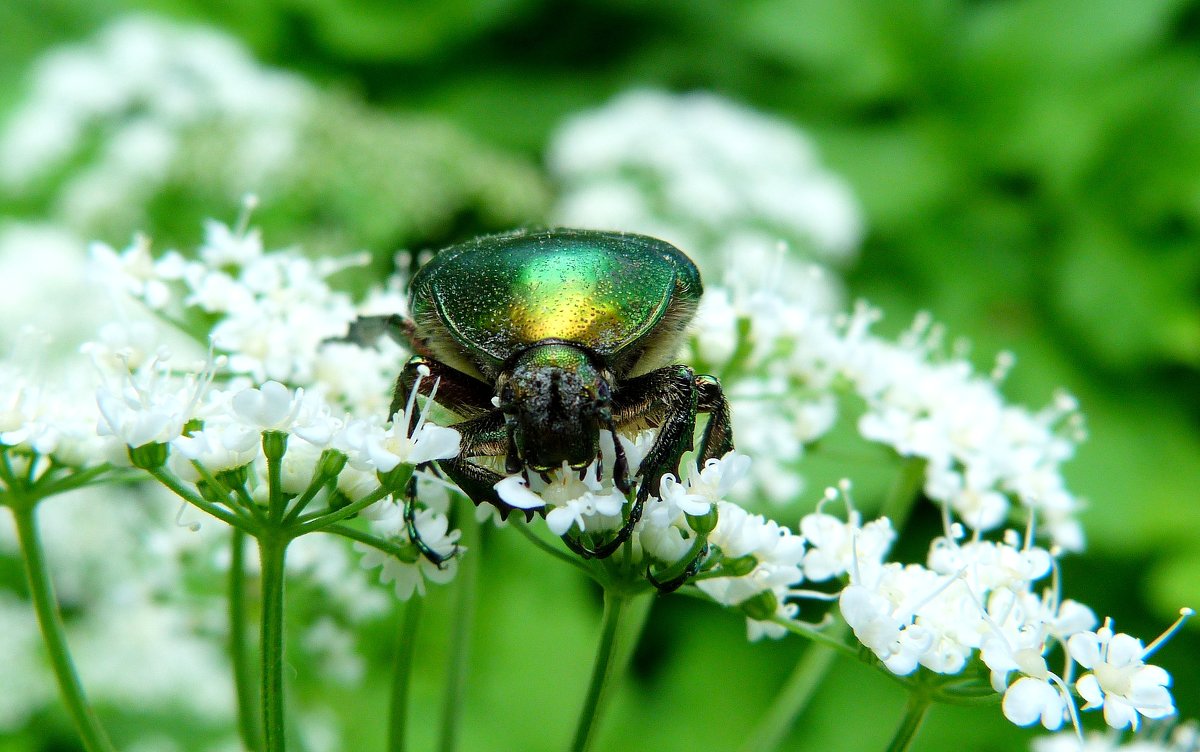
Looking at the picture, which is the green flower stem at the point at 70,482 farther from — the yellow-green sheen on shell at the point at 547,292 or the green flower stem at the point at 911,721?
the green flower stem at the point at 911,721

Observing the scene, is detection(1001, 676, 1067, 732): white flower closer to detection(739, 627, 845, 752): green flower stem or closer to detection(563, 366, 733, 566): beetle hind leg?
detection(563, 366, 733, 566): beetle hind leg

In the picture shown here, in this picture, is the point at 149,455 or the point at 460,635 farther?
the point at 460,635

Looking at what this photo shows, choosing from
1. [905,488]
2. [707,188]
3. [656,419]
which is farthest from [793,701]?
[707,188]

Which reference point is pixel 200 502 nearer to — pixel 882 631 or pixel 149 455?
pixel 149 455

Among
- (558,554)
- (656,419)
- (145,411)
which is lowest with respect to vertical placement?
(145,411)

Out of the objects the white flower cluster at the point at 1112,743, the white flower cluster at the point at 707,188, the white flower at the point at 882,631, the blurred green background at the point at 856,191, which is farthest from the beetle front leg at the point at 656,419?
the white flower cluster at the point at 707,188

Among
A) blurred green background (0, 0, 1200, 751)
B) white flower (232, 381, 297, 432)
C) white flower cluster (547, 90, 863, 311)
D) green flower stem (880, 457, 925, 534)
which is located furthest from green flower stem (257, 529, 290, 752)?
white flower cluster (547, 90, 863, 311)
